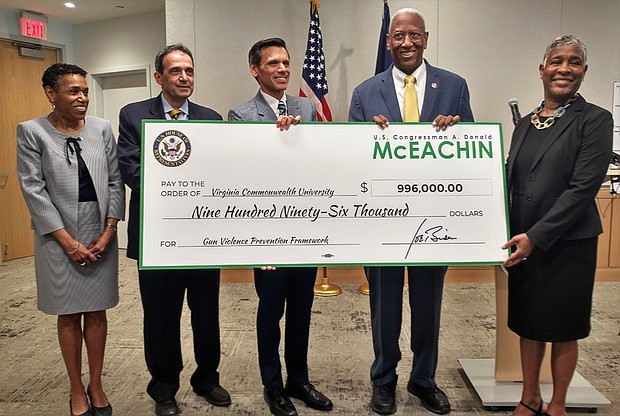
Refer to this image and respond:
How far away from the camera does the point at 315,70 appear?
4.25 meters

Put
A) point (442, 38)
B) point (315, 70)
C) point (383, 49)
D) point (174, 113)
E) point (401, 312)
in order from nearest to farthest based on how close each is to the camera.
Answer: point (174, 113)
point (401, 312)
point (383, 49)
point (315, 70)
point (442, 38)

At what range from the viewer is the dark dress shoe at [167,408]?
90.0 inches

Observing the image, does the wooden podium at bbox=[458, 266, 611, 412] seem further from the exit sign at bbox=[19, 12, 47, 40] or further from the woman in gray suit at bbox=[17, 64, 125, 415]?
the exit sign at bbox=[19, 12, 47, 40]

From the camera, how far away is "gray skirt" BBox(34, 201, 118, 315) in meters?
2.08

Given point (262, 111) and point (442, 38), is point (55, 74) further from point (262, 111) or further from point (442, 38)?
point (442, 38)

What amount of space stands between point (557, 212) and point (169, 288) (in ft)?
5.24

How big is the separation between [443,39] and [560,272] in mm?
3092

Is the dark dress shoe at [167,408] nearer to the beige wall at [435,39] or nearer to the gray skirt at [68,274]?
the gray skirt at [68,274]

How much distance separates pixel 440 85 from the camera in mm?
2189

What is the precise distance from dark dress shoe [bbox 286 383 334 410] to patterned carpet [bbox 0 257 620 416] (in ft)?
0.10

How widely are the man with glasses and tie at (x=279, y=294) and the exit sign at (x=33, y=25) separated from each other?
4568 millimetres

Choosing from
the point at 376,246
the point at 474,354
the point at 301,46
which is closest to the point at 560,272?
the point at 376,246

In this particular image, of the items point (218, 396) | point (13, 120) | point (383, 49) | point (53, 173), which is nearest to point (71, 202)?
point (53, 173)

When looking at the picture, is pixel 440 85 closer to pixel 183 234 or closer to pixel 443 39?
pixel 183 234
